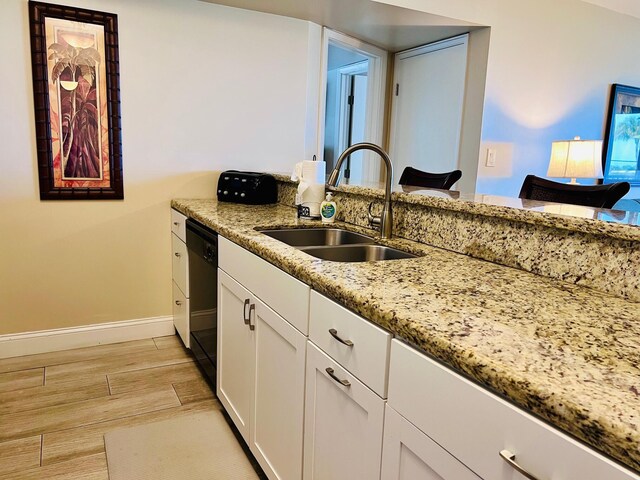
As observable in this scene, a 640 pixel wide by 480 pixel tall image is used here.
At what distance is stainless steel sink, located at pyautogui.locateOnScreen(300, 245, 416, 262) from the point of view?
170 centimetres

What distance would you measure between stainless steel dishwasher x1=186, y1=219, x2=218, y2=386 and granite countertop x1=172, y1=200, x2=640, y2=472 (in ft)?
2.20

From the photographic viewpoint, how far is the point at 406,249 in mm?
1646

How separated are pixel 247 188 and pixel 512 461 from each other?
89.8 inches

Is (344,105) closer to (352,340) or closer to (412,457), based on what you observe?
(352,340)

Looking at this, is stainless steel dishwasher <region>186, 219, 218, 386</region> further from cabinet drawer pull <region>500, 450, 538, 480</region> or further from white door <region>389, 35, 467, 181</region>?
white door <region>389, 35, 467, 181</region>

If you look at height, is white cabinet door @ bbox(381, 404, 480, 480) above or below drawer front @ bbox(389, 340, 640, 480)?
below

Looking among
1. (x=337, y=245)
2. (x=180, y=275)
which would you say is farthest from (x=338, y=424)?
(x=180, y=275)

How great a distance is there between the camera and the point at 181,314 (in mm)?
2773

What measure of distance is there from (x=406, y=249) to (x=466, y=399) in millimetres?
912

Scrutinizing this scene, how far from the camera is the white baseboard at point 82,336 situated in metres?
2.62

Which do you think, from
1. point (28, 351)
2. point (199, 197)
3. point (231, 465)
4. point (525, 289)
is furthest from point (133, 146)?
point (525, 289)

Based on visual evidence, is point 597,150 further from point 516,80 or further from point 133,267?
point 133,267

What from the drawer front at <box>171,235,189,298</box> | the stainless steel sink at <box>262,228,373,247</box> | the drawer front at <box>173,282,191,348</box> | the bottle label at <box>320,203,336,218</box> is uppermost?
the bottle label at <box>320,203,336,218</box>

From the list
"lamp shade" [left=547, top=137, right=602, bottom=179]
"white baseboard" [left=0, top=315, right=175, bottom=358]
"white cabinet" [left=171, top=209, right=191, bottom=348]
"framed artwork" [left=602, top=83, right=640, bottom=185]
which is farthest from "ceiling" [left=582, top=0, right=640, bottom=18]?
"white baseboard" [left=0, top=315, right=175, bottom=358]
